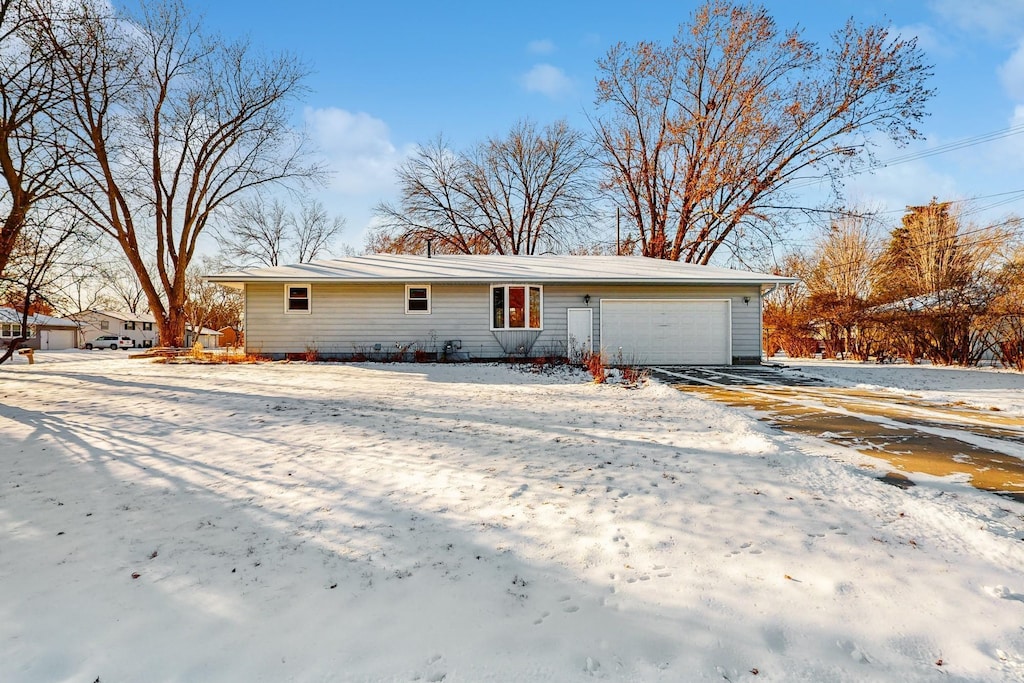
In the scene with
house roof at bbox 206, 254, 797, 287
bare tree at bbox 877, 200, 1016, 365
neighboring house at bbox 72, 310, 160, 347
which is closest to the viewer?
house roof at bbox 206, 254, 797, 287

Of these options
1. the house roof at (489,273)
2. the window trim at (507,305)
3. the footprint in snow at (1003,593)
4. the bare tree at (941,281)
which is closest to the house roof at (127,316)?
the house roof at (489,273)

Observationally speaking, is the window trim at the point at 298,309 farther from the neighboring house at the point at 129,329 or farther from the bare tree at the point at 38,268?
the neighboring house at the point at 129,329

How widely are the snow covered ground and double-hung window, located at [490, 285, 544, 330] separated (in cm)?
940

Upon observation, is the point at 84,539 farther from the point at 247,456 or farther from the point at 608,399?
the point at 608,399

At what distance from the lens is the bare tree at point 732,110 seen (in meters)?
17.9

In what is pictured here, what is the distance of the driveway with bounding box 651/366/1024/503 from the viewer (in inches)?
146

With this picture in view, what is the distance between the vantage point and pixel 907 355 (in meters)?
17.0

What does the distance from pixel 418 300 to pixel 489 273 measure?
2.21 metres

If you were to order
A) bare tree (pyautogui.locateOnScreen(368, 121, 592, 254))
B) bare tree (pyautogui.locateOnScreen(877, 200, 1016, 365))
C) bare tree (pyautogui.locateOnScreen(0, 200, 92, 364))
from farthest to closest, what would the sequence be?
bare tree (pyautogui.locateOnScreen(368, 121, 592, 254)) → bare tree (pyautogui.locateOnScreen(877, 200, 1016, 365)) → bare tree (pyautogui.locateOnScreen(0, 200, 92, 364))

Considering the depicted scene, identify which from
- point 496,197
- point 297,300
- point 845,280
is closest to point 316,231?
point 496,197

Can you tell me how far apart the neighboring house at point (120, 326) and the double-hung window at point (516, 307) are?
4269cm

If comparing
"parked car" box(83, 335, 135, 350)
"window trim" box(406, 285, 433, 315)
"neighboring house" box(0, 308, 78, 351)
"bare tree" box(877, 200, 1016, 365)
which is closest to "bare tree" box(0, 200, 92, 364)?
"window trim" box(406, 285, 433, 315)

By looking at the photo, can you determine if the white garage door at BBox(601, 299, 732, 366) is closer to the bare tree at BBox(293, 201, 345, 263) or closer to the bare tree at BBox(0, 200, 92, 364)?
the bare tree at BBox(0, 200, 92, 364)

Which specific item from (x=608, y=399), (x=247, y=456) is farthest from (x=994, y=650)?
(x=608, y=399)
